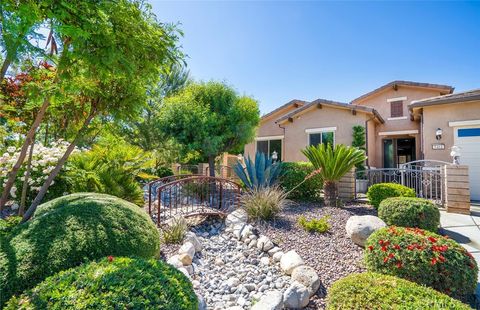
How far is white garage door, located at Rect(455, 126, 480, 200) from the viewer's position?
31.8ft

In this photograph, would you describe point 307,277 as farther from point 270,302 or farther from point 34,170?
point 34,170

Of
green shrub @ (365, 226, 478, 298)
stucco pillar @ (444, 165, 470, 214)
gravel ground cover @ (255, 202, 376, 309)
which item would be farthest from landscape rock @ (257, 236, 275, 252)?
stucco pillar @ (444, 165, 470, 214)

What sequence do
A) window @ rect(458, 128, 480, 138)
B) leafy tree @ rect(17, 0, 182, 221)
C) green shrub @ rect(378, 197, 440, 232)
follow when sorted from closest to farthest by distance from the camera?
leafy tree @ rect(17, 0, 182, 221), green shrub @ rect(378, 197, 440, 232), window @ rect(458, 128, 480, 138)

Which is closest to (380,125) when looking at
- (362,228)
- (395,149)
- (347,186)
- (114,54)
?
(395,149)

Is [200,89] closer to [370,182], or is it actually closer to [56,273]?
[370,182]

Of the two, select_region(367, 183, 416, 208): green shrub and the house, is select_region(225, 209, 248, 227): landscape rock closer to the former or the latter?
select_region(367, 183, 416, 208): green shrub

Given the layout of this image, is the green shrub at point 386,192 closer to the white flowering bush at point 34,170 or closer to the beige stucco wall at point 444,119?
the beige stucco wall at point 444,119

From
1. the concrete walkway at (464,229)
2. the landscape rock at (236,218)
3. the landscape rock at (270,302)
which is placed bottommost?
the landscape rock at (270,302)

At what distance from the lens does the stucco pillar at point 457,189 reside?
738cm

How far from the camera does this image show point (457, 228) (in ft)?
20.1

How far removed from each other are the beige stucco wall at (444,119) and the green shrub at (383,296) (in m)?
10.8

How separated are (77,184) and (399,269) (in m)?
6.94

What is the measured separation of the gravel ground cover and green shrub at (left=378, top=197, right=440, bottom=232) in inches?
44.1

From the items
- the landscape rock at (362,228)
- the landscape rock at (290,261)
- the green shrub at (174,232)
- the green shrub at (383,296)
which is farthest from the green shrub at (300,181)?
the green shrub at (383,296)
